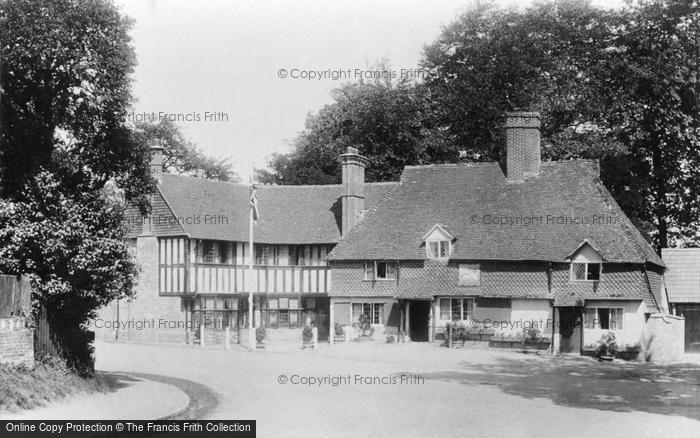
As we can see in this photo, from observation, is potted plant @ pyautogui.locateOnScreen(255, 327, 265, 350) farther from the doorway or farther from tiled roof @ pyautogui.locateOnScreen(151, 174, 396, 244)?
the doorway

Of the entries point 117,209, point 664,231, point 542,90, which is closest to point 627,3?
point 542,90

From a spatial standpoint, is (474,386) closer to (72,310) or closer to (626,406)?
(626,406)

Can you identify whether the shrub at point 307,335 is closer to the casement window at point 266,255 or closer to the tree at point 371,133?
the casement window at point 266,255

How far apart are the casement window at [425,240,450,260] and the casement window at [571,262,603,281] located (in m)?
5.77

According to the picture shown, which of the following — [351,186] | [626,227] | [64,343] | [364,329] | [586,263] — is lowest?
[364,329]

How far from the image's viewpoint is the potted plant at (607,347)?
102 ft

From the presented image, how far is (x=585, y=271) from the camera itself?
33.3 m

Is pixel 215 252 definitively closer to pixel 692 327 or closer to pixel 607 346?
pixel 607 346

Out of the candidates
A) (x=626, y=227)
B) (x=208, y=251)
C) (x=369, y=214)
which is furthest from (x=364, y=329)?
(x=626, y=227)

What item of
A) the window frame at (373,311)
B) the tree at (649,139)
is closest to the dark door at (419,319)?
the window frame at (373,311)

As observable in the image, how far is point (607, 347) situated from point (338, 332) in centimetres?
1266

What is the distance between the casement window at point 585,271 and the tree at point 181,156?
32826mm

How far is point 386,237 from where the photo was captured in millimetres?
37312

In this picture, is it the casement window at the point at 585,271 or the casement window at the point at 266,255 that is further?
the casement window at the point at 266,255
